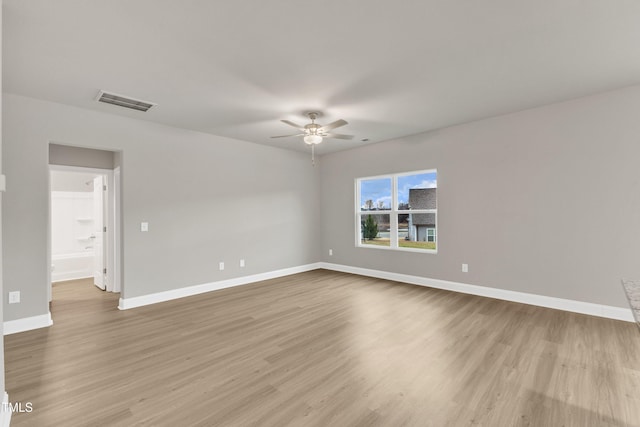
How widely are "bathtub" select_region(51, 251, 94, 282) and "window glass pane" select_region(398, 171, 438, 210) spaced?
653 centimetres

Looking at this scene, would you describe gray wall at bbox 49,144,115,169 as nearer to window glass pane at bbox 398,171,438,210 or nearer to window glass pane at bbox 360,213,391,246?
window glass pane at bbox 360,213,391,246

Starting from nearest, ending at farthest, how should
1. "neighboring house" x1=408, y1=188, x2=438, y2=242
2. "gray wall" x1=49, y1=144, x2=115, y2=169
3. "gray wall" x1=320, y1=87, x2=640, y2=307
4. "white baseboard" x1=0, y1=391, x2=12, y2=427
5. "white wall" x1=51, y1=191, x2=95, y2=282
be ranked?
"white baseboard" x1=0, y1=391, x2=12, y2=427 < "gray wall" x1=320, y1=87, x2=640, y2=307 < "gray wall" x1=49, y1=144, x2=115, y2=169 < "neighboring house" x1=408, y1=188, x2=438, y2=242 < "white wall" x1=51, y1=191, x2=95, y2=282

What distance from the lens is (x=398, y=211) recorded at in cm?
557

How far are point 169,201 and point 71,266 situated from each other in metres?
3.27

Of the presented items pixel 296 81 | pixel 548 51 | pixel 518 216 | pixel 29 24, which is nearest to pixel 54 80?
pixel 29 24

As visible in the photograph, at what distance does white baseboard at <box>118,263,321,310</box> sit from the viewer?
406 cm

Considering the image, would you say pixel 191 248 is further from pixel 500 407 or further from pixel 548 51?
pixel 548 51

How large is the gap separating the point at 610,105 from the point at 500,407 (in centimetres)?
376

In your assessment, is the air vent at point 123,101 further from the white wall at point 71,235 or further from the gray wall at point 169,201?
the white wall at point 71,235

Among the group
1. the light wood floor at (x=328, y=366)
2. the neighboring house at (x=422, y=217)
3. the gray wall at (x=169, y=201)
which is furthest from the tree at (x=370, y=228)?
the light wood floor at (x=328, y=366)

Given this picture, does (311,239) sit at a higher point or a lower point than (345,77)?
lower

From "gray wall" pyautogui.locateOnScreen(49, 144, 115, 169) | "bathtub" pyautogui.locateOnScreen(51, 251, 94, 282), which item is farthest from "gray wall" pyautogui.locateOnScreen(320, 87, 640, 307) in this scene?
"bathtub" pyautogui.locateOnScreen(51, 251, 94, 282)

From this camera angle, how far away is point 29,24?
210 centimetres

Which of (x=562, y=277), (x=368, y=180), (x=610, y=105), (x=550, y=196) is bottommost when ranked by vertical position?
(x=562, y=277)
